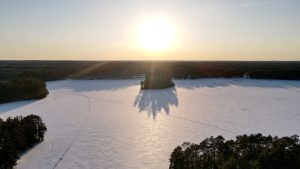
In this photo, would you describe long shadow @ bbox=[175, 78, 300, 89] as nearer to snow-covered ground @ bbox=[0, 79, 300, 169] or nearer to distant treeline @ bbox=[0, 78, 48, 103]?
snow-covered ground @ bbox=[0, 79, 300, 169]

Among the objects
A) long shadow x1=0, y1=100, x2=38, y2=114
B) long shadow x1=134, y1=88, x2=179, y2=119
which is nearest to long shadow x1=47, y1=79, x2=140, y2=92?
long shadow x1=134, y1=88, x2=179, y2=119

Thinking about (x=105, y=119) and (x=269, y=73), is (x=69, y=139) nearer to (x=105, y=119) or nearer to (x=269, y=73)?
(x=105, y=119)

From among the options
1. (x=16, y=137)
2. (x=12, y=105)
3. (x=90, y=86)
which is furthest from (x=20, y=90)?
(x=16, y=137)

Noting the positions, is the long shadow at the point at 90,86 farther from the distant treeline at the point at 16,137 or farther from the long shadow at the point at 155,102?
the distant treeline at the point at 16,137

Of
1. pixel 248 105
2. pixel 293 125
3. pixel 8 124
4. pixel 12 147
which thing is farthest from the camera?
pixel 248 105

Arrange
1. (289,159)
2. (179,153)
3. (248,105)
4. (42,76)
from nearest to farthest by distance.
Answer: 1. (289,159)
2. (179,153)
3. (248,105)
4. (42,76)

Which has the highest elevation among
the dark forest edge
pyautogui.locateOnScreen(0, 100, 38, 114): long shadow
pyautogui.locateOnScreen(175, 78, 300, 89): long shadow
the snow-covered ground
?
the dark forest edge

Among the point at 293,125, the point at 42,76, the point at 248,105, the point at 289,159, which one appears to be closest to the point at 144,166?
the point at 289,159

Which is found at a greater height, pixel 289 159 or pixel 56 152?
pixel 289 159
